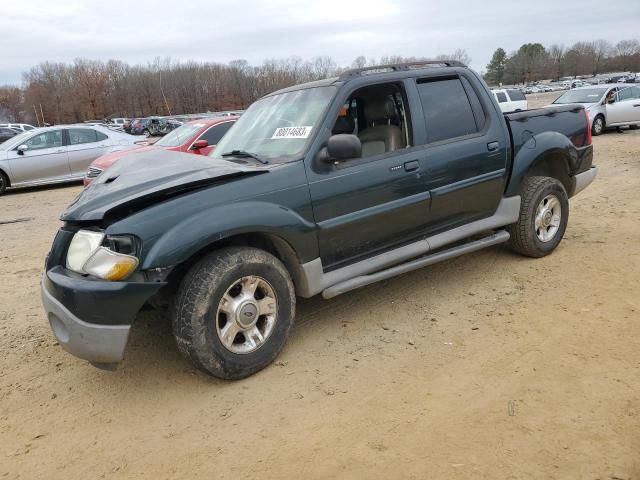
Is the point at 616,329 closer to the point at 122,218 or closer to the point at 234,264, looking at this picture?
the point at 234,264

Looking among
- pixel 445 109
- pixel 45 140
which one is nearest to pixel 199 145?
pixel 445 109

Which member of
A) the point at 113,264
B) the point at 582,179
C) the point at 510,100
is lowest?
the point at 582,179

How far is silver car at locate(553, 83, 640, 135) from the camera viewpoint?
16047 mm

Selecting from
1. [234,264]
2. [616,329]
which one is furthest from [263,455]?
[616,329]

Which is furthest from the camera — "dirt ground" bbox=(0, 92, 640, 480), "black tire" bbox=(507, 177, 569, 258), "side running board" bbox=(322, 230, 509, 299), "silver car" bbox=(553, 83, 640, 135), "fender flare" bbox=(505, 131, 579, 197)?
"silver car" bbox=(553, 83, 640, 135)

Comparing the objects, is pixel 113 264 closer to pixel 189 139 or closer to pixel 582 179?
pixel 582 179

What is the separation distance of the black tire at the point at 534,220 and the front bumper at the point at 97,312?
348 cm

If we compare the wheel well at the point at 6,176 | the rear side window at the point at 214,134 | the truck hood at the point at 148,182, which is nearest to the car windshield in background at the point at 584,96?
the rear side window at the point at 214,134

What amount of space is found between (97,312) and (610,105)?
17.7 m

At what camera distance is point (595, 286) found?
435 centimetres

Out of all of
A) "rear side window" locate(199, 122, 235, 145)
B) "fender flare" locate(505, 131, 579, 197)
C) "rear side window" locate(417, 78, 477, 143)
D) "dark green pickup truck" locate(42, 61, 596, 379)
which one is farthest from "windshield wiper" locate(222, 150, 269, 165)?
"rear side window" locate(199, 122, 235, 145)

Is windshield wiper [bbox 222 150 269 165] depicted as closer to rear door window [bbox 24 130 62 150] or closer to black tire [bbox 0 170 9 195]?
rear door window [bbox 24 130 62 150]

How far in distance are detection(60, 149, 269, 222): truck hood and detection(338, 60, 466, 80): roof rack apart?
1.11 m

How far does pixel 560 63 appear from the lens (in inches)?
5148
